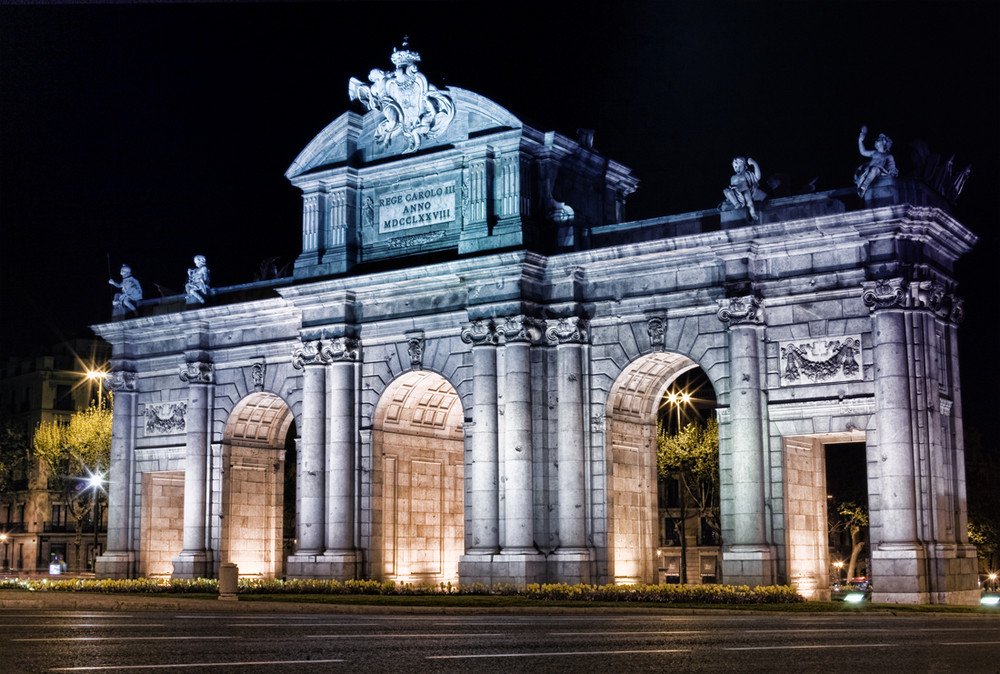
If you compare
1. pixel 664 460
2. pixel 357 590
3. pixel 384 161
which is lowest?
pixel 357 590

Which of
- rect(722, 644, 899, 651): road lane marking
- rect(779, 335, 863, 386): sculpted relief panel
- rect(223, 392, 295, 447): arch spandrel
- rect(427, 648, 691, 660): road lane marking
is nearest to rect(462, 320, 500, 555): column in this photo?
rect(779, 335, 863, 386): sculpted relief panel

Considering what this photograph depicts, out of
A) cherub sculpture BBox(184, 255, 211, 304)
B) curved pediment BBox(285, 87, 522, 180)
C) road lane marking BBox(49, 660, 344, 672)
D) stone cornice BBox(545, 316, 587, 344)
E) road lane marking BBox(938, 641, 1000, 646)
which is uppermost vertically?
curved pediment BBox(285, 87, 522, 180)

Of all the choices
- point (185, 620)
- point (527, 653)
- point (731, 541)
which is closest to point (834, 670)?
point (527, 653)

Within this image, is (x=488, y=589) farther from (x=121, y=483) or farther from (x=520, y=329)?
(x=121, y=483)

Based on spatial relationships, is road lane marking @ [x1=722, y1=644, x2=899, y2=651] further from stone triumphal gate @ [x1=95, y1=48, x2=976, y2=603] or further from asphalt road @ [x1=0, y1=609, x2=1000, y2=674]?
stone triumphal gate @ [x1=95, y1=48, x2=976, y2=603]

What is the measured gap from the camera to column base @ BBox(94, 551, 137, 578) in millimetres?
54844

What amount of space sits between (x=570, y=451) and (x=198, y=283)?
19.9 meters

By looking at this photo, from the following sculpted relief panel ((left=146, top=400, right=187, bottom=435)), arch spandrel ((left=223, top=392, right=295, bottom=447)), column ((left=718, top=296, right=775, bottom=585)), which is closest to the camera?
column ((left=718, top=296, right=775, bottom=585))

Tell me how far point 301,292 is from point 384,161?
5986 millimetres

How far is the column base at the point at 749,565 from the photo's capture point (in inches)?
1561

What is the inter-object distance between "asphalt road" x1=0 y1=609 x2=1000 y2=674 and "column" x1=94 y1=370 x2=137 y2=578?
29409 millimetres

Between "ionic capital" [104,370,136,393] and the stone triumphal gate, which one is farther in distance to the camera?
"ionic capital" [104,370,136,393]

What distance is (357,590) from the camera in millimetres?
44969

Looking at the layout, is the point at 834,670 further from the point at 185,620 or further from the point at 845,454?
the point at 845,454
